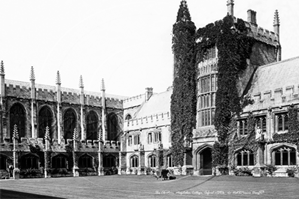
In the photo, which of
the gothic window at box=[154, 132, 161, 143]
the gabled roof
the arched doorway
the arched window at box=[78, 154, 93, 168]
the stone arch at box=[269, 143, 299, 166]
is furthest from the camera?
the gabled roof

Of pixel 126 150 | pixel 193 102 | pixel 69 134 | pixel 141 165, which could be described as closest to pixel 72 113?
pixel 69 134

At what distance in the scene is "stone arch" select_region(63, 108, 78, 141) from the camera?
48.4 m

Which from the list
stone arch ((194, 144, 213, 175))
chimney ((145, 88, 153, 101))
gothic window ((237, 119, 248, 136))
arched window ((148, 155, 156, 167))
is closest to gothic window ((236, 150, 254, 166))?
gothic window ((237, 119, 248, 136))

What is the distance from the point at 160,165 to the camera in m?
38.1

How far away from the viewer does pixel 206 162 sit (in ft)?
106

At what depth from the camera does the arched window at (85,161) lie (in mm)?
42562

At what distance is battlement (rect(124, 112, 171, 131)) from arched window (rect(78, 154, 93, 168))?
17.6 feet

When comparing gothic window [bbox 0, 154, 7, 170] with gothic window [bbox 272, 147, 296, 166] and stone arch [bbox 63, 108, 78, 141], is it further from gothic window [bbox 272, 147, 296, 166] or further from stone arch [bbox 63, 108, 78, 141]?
gothic window [bbox 272, 147, 296, 166]

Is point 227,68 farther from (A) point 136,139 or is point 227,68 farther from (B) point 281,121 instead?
(A) point 136,139

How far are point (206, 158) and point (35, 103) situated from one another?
22.2 m

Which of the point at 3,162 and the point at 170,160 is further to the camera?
the point at 170,160

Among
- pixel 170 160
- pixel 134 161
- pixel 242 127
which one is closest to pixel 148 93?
pixel 134 161

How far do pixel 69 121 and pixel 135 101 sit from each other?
943 centimetres

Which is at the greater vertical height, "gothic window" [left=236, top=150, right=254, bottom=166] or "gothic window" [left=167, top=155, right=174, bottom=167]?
"gothic window" [left=236, top=150, right=254, bottom=166]
